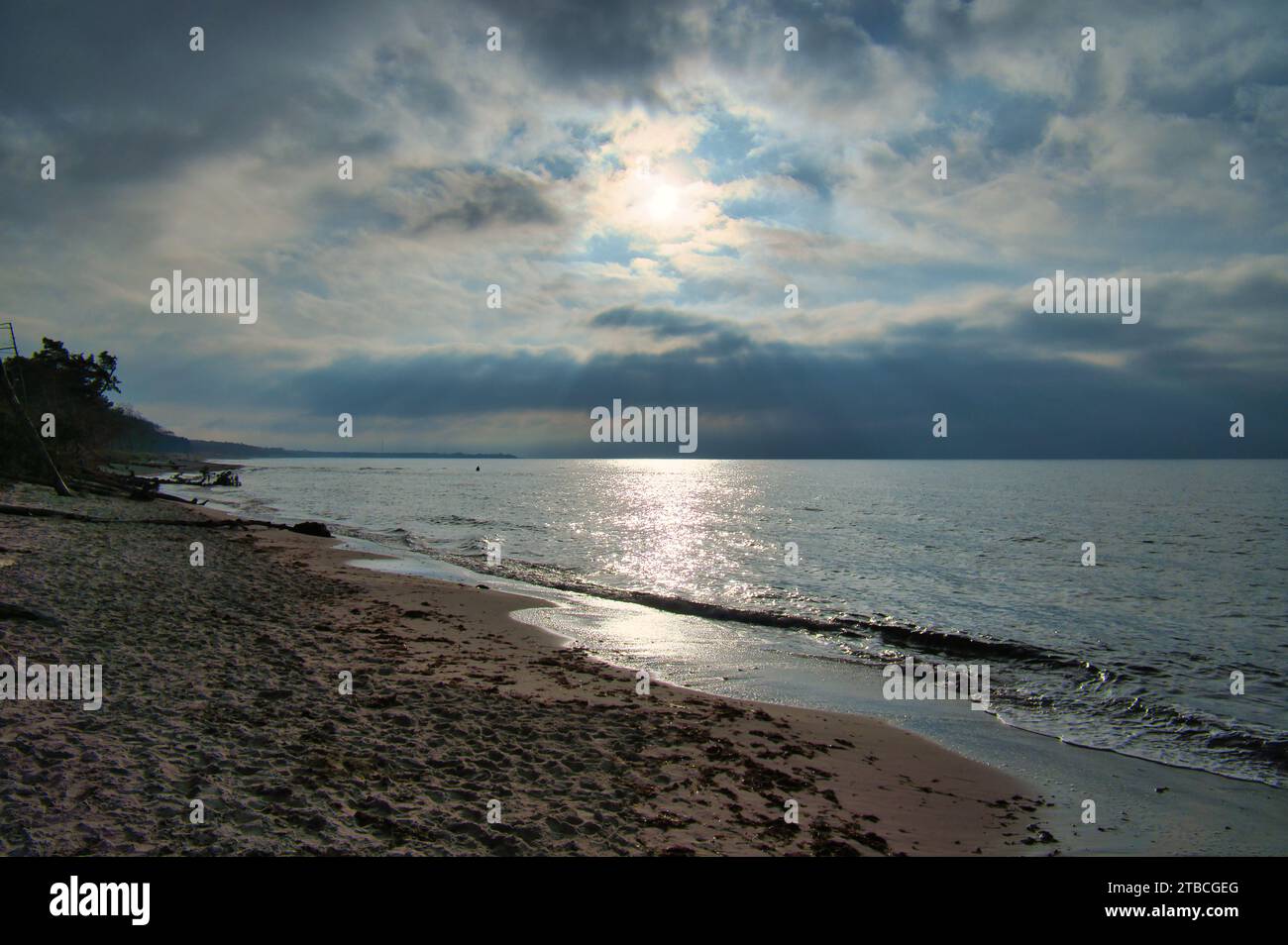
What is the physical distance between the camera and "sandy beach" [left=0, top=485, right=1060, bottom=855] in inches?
237

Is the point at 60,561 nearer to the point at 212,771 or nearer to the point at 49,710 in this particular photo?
the point at 49,710

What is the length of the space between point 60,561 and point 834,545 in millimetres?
38052

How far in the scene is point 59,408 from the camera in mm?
53219

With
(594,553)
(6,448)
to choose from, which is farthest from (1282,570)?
(6,448)

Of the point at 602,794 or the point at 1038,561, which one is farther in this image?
the point at 1038,561

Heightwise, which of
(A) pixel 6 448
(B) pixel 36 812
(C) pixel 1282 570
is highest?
(A) pixel 6 448

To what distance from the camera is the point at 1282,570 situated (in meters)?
35.2

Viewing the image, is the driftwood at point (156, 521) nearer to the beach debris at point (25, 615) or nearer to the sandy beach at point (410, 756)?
the sandy beach at point (410, 756)

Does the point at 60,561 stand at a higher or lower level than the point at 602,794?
higher

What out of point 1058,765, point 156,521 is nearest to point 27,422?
point 156,521

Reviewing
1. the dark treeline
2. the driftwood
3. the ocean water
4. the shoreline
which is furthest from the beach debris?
the dark treeline

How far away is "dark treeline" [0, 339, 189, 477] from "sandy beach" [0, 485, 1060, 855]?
32629mm
